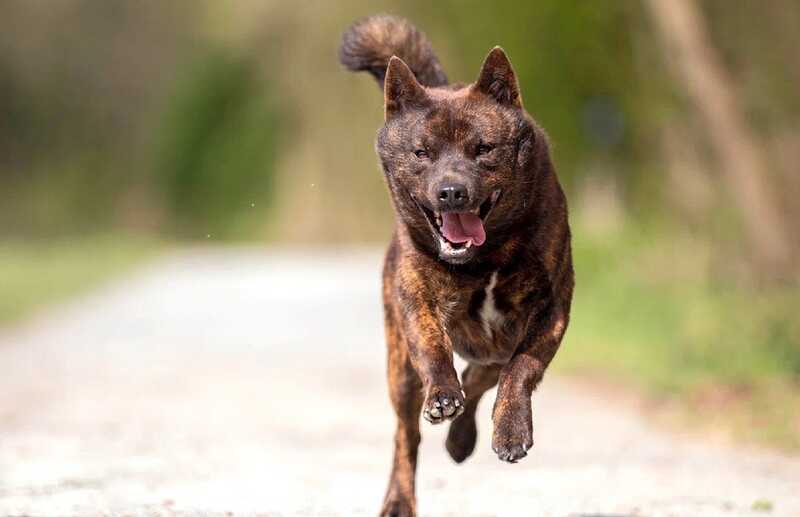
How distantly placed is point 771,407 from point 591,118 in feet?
42.4

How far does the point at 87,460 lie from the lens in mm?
8250

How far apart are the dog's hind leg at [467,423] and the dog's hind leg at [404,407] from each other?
0.34 metres

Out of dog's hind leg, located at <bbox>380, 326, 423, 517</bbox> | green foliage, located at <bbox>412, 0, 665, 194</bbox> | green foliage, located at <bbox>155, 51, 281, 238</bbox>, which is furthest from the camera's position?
green foliage, located at <bbox>155, 51, 281, 238</bbox>

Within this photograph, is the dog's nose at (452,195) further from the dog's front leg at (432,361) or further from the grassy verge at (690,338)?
the grassy verge at (690,338)

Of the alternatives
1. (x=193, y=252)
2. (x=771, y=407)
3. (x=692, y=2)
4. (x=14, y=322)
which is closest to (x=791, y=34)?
(x=692, y=2)

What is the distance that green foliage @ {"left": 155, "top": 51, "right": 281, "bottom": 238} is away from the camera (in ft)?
146

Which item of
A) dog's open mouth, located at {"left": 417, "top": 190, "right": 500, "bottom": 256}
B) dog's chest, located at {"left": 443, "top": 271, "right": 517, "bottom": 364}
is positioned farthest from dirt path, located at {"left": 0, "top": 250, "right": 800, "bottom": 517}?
dog's open mouth, located at {"left": 417, "top": 190, "right": 500, "bottom": 256}

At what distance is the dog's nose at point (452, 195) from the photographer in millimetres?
5598

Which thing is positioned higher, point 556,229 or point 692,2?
point 692,2

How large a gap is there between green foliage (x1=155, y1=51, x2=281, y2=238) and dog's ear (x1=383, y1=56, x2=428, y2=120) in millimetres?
37917

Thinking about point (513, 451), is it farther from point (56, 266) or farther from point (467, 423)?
point (56, 266)

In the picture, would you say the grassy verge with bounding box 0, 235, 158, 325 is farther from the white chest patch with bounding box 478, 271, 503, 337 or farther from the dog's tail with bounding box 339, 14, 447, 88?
the white chest patch with bounding box 478, 271, 503, 337

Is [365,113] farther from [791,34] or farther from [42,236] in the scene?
[791,34]

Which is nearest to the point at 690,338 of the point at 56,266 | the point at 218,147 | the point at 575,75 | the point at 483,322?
the point at 483,322
